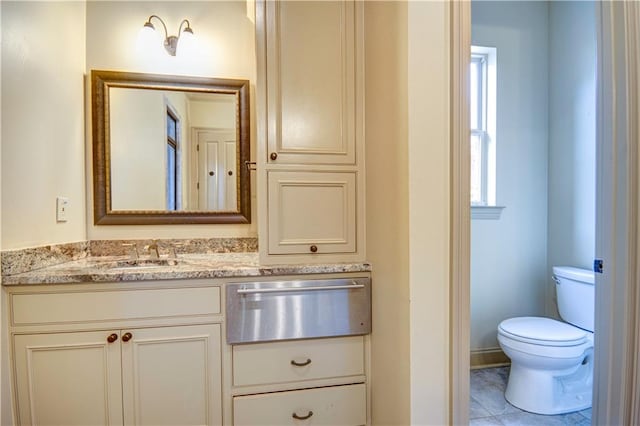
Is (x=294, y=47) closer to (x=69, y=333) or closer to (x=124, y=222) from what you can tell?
(x=124, y=222)

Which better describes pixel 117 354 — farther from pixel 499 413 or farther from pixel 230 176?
pixel 499 413

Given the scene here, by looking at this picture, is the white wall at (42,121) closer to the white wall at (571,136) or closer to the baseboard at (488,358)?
the baseboard at (488,358)

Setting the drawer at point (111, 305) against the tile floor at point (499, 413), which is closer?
the drawer at point (111, 305)

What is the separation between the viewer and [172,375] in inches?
52.6

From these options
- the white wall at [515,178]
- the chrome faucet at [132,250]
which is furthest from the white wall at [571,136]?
the chrome faucet at [132,250]

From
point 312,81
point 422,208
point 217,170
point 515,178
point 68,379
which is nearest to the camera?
point 422,208

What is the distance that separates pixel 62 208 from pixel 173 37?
3.40ft

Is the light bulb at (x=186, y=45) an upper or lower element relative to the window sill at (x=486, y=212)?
upper

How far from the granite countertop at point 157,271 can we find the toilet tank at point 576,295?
1.35 m

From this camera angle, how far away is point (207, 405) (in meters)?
1.36

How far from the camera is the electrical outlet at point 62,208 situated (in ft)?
5.10

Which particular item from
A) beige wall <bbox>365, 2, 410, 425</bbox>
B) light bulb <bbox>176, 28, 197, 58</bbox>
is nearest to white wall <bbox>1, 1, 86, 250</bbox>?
light bulb <bbox>176, 28, 197, 58</bbox>

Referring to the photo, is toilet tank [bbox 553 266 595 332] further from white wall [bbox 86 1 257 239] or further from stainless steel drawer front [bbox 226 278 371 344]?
white wall [bbox 86 1 257 239]

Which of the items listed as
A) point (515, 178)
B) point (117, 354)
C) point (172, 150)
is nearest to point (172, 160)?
point (172, 150)
